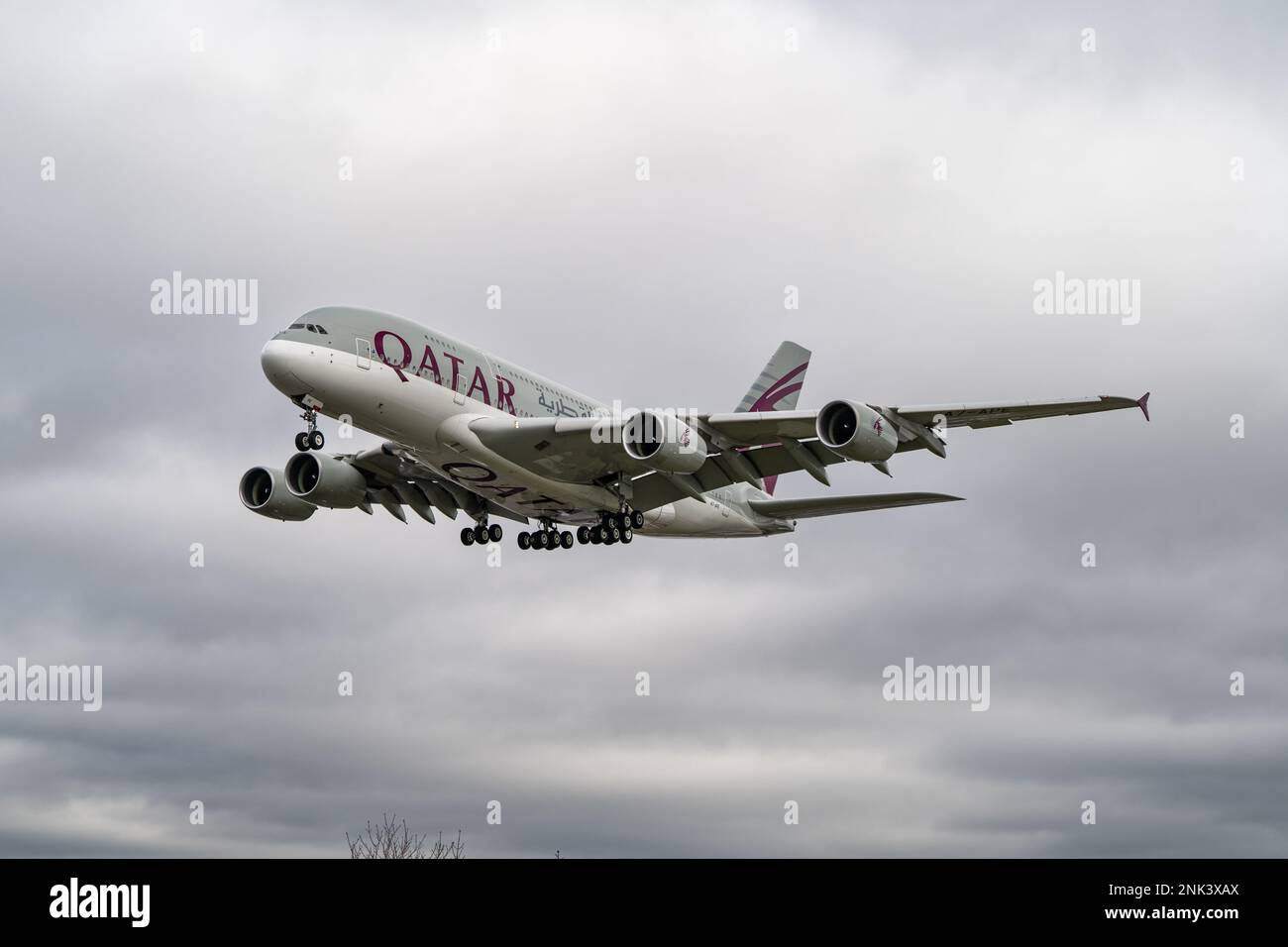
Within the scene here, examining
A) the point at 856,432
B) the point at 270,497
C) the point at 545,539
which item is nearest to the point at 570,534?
the point at 545,539

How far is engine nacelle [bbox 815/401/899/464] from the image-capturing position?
35.3m

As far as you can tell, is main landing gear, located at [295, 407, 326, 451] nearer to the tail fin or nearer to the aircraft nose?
the aircraft nose

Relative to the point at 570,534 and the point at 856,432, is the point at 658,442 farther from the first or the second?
the point at 570,534

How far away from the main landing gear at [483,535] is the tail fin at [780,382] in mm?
13865

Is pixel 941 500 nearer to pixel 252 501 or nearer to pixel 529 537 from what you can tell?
pixel 529 537

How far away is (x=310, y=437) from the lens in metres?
35.4

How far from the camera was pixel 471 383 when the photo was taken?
126ft

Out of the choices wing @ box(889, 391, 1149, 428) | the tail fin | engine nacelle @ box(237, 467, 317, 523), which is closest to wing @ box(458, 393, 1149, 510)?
wing @ box(889, 391, 1149, 428)

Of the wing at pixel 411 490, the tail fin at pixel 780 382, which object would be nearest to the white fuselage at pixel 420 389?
the wing at pixel 411 490

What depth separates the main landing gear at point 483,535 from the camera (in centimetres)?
4503

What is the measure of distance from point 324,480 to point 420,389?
25.7 ft

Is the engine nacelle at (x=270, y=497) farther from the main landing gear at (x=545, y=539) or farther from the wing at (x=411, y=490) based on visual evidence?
the main landing gear at (x=545, y=539)

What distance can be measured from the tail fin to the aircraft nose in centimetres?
2379

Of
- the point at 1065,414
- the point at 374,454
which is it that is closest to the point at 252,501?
the point at 374,454
